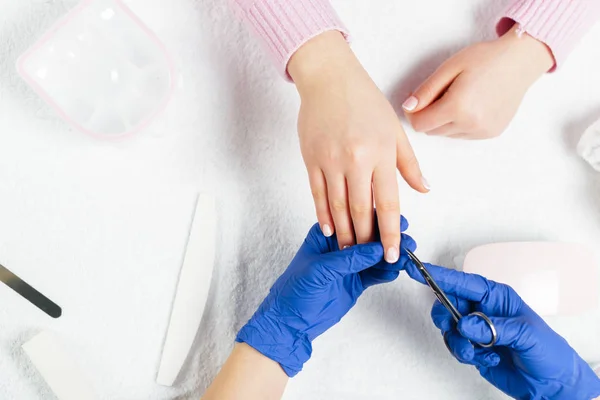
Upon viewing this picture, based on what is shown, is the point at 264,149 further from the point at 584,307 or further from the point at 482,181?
the point at 584,307

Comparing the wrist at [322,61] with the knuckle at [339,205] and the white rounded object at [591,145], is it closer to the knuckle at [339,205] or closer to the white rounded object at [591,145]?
the knuckle at [339,205]

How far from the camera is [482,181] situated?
2.41 ft

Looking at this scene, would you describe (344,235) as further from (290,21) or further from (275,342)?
(290,21)

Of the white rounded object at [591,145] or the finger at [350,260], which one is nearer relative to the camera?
the finger at [350,260]

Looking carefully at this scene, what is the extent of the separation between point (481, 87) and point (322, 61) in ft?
0.59

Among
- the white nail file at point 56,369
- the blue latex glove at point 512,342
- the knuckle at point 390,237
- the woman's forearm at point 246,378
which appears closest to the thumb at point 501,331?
the blue latex glove at point 512,342

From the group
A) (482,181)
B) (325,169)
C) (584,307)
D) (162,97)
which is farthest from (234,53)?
(584,307)

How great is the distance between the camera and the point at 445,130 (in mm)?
701

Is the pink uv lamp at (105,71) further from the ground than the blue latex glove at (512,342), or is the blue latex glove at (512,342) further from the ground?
the pink uv lamp at (105,71)

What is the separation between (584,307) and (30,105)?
694 mm

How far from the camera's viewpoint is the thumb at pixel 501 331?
1.92 feet

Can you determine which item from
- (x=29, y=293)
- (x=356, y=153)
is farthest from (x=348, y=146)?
(x=29, y=293)

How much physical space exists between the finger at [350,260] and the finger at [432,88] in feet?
0.61

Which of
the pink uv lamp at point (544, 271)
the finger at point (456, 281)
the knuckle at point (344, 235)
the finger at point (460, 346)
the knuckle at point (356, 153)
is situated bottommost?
the pink uv lamp at point (544, 271)
